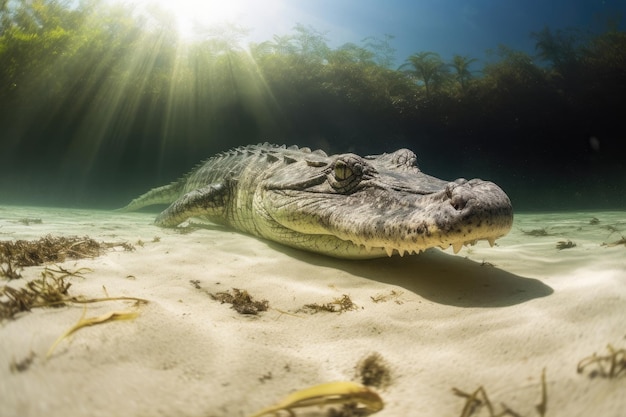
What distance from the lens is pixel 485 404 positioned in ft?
3.02

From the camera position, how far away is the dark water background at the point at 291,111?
10.8 metres

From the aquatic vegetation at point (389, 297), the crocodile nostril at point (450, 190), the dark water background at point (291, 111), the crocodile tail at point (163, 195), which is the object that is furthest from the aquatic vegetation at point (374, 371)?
the dark water background at point (291, 111)

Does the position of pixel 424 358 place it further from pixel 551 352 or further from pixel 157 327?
pixel 157 327

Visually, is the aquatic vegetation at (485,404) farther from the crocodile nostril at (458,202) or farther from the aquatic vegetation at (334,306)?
the crocodile nostril at (458,202)

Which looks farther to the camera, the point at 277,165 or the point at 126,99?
the point at 126,99

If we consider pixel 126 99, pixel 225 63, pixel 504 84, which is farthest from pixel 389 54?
pixel 126 99

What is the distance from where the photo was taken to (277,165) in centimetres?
425

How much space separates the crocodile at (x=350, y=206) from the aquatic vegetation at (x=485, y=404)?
0.93 meters

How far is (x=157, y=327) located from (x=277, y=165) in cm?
310

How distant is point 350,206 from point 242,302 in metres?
1.18

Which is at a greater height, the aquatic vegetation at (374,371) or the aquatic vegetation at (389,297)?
the aquatic vegetation at (389,297)

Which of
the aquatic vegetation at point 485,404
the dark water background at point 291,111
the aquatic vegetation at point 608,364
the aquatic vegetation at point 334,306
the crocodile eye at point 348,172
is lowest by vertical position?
the aquatic vegetation at point 334,306

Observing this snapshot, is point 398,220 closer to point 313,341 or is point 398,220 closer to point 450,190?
point 450,190

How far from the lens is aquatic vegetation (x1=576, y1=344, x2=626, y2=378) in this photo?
0.91m
